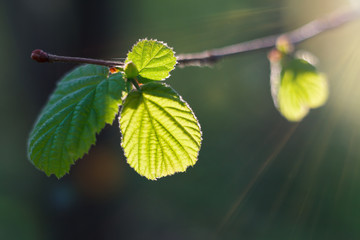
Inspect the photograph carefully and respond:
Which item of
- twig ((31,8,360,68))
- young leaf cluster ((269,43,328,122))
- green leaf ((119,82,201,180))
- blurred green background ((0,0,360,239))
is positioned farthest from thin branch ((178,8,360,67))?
green leaf ((119,82,201,180))

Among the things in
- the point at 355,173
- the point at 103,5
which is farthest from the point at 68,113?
the point at 355,173

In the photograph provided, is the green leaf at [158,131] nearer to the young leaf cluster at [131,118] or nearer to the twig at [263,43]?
the young leaf cluster at [131,118]

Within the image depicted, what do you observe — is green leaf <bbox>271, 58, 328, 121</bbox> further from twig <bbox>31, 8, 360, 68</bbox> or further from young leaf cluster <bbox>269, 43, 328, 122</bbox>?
twig <bbox>31, 8, 360, 68</bbox>

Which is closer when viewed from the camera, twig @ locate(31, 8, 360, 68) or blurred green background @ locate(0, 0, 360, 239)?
twig @ locate(31, 8, 360, 68)

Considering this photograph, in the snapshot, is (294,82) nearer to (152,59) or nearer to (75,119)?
(152,59)

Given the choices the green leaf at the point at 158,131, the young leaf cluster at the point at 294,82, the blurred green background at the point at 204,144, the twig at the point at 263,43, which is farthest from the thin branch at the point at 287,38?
the green leaf at the point at 158,131

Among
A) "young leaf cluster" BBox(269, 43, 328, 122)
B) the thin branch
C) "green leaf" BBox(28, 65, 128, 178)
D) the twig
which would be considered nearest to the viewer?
"green leaf" BBox(28, 65, 128, 178)

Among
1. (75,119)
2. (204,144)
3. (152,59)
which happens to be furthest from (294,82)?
(204,144)

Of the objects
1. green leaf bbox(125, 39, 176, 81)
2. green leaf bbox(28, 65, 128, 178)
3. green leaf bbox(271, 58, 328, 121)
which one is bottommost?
green leaf bbox(28, 65, 128, 178)
